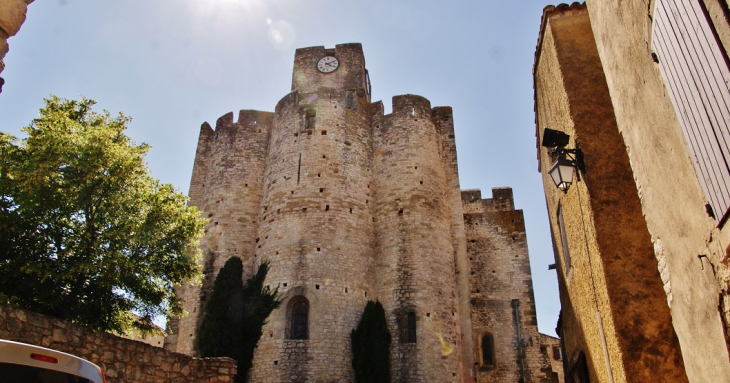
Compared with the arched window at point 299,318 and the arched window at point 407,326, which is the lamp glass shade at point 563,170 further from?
the arched window at point 299,318

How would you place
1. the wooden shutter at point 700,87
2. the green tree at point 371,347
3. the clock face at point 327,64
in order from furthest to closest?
the clock face at point 327,64, the green tree at point 371,347, the wooden shutter at point 700,87

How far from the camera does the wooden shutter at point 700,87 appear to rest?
3502 mm

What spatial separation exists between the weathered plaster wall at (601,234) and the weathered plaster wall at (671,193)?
0.64m

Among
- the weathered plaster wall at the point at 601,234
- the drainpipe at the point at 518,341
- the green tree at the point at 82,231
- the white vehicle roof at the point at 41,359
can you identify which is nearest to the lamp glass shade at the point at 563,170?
the weathered plaster wall at the point at 601,234

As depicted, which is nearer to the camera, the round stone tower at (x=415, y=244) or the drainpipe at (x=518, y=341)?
the round stone tower at (x=415, y=244)

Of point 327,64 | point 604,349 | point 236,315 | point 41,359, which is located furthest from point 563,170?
point 327,64

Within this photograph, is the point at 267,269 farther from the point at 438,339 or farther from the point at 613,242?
the point at 613,242

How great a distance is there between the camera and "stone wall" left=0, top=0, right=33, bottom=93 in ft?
11.7

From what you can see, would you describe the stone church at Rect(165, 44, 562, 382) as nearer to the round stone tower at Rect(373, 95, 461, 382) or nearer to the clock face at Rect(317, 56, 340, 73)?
the round stone tower at Rect(373, 95, 461, 382)

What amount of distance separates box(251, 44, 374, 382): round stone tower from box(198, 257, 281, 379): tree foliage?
1.03 feet

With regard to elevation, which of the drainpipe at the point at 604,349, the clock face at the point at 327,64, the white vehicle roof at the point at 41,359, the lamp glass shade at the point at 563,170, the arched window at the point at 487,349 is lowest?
the white vehicle roof at the point at 41,359

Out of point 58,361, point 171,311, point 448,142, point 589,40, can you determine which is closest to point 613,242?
point 589,40

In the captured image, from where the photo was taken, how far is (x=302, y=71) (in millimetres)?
26594

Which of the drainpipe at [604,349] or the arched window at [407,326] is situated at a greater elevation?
the arched window at [407,326]
